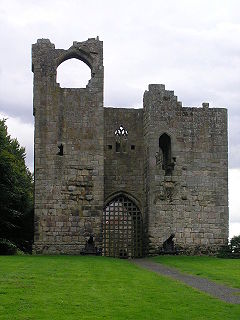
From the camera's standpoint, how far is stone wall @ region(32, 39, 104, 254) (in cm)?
2919

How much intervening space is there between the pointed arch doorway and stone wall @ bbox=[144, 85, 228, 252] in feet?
5.11

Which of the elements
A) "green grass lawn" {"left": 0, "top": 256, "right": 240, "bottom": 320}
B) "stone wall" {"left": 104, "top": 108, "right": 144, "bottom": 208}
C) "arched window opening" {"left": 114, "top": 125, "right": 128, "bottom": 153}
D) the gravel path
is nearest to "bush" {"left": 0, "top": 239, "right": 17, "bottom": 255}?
"stone wall" {"left": 104, "top": 108, "right": 144, "bottom": 208}

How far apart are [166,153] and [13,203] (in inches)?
362

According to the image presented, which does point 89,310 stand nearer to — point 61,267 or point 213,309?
point 213,309

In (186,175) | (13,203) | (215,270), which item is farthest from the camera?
(13,203)

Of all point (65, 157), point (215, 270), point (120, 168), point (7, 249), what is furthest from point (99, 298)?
point (7, 249)

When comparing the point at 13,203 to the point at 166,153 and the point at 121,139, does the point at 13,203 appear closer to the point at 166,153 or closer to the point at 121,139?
the point at 121,139

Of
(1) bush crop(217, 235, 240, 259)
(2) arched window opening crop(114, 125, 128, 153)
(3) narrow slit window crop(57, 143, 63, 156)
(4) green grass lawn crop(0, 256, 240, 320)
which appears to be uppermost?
(2) arched window opening crop(114, 125, 128, 153)

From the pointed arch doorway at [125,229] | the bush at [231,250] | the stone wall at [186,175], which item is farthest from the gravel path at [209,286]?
the pointed arch doorway at [125,229]

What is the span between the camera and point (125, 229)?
30.9 meters

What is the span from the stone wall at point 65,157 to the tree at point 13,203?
332 centimetres

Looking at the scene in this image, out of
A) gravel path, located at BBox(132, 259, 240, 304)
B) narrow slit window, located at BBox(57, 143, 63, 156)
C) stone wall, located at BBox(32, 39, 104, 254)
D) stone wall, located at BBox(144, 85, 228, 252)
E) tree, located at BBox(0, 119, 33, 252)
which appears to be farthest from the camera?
tree, located at BBox(0, 119, 33, 252)

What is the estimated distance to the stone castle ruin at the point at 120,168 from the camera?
29.4 m

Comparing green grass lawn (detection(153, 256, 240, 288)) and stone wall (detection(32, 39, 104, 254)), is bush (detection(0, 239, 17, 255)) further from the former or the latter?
green grass lawn (detection(153, 256, 240, 288))
